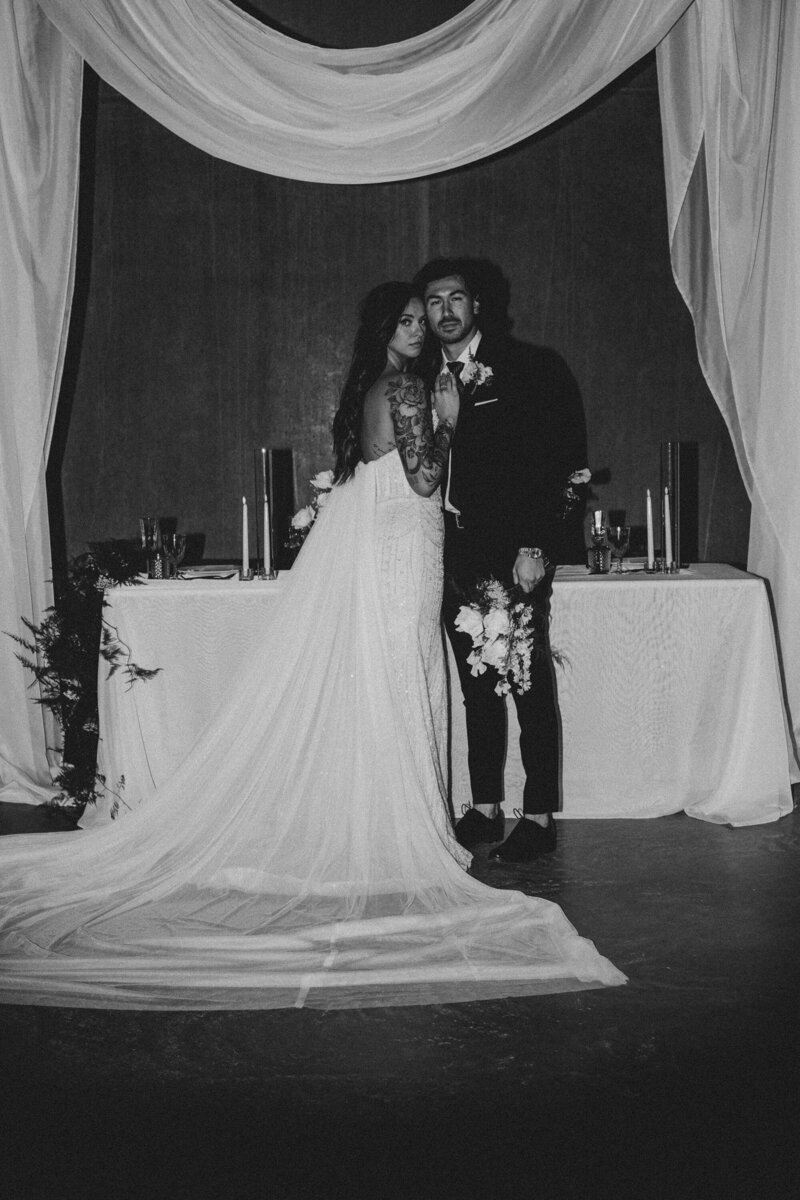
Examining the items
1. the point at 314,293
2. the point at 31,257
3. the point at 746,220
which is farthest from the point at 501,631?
the point at 31,257

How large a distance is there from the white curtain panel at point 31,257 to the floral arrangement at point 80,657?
0.27 metres

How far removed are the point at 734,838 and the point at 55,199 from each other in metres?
3.19

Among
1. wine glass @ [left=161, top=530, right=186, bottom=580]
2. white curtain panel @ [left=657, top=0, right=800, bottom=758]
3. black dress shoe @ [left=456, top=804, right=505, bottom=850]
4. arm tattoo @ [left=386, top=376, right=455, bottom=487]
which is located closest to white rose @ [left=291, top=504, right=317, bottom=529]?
wine glass @ [left=161, top=530, right=186, bottom=580]

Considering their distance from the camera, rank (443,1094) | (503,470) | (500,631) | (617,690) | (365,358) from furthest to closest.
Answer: (617,690), (503,470), (500,631), (365,358), (443,1094)

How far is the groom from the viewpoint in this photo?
12.2 ft

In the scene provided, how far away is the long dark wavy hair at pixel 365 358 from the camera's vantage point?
3.36 metres

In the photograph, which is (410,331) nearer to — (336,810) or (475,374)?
(475,374)

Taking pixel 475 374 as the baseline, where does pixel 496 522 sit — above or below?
below

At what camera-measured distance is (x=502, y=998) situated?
270 cm

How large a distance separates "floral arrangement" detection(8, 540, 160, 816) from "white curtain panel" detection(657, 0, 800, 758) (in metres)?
2.18

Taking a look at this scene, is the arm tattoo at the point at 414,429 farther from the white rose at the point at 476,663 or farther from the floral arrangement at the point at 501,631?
the white rose at the point at 476,663

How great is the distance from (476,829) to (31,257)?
253cm

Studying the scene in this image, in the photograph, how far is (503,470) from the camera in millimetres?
3754

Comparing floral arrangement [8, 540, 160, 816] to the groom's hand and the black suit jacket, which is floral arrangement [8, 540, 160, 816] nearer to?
the black suit jacket
